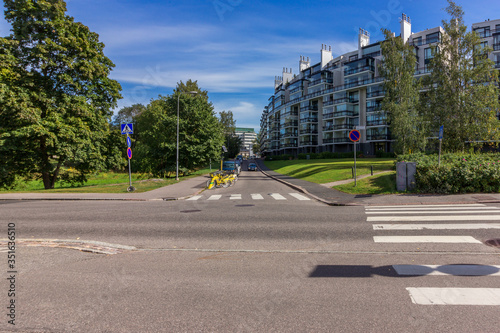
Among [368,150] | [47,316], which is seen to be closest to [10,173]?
[47,316]

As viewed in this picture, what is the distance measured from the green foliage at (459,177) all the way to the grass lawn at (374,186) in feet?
4.74

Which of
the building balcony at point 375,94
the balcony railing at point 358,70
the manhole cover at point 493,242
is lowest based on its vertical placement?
the manhole cover at point 493,242

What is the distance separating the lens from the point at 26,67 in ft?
73.8

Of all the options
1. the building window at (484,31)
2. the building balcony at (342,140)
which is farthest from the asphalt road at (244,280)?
the building balcony at (342,140)

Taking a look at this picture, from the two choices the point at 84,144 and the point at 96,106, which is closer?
the point at 84,144

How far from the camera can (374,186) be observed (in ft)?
52.7

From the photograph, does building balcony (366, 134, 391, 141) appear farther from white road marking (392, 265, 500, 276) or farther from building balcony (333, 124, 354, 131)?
white road marking (392, 265, 500, 276)

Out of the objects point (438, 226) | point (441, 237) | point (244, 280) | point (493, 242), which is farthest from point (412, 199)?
point (244, 280)

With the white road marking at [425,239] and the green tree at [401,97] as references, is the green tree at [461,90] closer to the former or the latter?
the green tree at [401,97]

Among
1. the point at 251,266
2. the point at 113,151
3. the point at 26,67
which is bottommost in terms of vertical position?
the point at 251,266

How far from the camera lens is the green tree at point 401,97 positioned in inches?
Result: 1046

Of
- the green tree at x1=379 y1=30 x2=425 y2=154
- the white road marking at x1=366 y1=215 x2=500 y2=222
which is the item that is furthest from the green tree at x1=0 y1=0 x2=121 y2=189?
the green tree at x1=379 y1=30 x2=425 y2=154

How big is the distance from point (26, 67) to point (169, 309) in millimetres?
26561

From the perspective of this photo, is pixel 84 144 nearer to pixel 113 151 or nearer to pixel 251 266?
pixel 113 151
